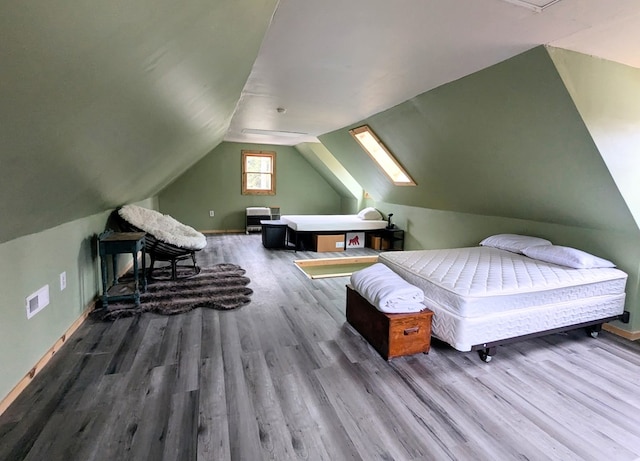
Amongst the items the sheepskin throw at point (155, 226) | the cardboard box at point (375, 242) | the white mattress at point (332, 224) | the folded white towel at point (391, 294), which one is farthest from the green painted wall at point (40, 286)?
the cardboard box at point (375, 242)

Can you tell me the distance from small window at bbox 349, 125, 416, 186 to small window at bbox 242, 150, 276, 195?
3502 millimetres

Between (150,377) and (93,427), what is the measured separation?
436 millimetres

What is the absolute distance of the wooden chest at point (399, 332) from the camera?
2283 mm

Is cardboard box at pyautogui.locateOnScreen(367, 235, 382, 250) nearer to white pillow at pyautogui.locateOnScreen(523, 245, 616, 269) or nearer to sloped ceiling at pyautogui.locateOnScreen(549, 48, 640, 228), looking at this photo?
white pillow at pyautogui.locateOnScreen(523, 245, 616, 269)

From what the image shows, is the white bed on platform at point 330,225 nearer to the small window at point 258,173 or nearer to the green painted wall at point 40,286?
the small window at point 258,173

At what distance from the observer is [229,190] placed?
25.5 ft

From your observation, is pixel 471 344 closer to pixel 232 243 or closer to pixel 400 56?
pixel 400 56

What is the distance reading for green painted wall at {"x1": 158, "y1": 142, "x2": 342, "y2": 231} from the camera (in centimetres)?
749

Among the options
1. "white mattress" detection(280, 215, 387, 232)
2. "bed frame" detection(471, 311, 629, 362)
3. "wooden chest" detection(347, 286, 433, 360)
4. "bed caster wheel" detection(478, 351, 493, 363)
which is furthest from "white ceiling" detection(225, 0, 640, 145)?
"white mattress" detection(280, 215, 387, 232)

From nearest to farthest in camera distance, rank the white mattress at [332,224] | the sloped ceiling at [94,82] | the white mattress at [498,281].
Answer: the sloped ceiling at [94,82]
the white mattress at [498,281]
the white mattress at [332,224]

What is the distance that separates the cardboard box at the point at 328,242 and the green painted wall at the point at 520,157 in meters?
1.89

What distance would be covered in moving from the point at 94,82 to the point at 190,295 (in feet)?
8.83

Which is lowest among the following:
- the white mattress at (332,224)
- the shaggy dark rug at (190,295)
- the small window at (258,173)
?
the shaggy dark rug at (190,295)

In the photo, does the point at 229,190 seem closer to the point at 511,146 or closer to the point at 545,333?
the point at 511,146
